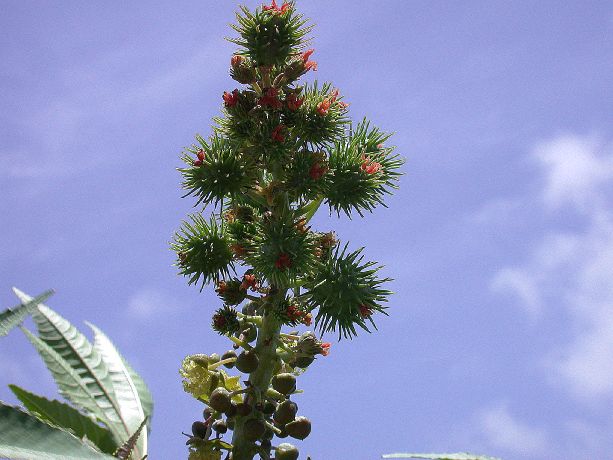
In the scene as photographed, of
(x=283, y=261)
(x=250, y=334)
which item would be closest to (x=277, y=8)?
(x=283, y=261)

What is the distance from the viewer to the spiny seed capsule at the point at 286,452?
4426 millimetres

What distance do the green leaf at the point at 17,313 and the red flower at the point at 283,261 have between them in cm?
194

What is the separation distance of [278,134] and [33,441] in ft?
9.88

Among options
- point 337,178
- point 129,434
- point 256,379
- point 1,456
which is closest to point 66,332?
point 129,434

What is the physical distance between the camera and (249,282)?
508 cm

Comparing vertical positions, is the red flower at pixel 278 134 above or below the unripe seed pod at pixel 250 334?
above

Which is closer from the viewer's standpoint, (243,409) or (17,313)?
(17,313)

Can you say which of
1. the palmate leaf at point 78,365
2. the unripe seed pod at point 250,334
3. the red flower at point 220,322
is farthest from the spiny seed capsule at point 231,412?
the palmate leaf at point 78,365

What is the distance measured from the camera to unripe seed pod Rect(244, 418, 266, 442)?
14.7 ft

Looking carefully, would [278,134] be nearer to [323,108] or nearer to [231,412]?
[323,108]

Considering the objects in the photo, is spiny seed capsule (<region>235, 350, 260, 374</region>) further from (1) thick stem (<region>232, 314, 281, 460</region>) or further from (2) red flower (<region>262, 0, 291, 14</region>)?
(2) red flower (<region>262, 0, 291, 14</region>)

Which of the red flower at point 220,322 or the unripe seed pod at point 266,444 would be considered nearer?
the unripe seed pod at point 266,444

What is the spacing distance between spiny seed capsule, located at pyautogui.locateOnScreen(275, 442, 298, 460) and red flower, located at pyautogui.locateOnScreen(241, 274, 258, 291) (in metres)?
1.12

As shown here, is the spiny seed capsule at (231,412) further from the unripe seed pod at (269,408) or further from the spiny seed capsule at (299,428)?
the spiny seed capsule at (299,428)
